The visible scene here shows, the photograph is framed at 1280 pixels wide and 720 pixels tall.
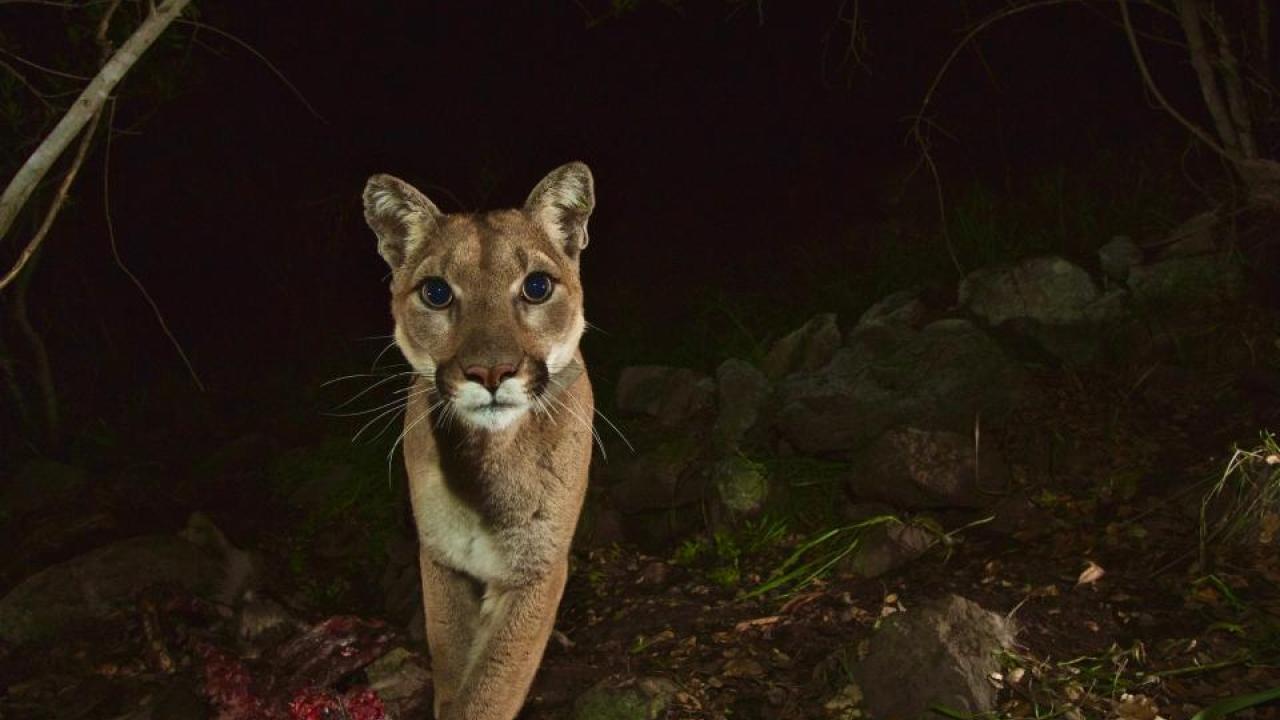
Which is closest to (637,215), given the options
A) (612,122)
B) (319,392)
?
(612,122)

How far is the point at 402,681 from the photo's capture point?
15.5 ft

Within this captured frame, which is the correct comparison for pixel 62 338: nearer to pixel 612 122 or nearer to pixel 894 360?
pixel 612 122

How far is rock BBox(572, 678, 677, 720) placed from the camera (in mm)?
4062

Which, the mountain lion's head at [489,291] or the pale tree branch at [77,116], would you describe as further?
the mountain lion's head at [489,291]

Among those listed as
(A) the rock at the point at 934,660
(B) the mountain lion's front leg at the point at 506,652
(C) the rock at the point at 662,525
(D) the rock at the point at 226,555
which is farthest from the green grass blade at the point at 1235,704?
(D) the rock at the point at 226,555

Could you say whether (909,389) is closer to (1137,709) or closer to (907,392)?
(907,392)

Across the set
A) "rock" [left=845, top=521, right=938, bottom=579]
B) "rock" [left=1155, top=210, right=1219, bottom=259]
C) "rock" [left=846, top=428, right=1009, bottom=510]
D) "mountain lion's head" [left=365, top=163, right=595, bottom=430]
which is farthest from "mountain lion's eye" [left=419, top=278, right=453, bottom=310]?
"rock" [left=1155, top=210, right=1219, bottom=259]

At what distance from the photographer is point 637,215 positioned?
350 inches

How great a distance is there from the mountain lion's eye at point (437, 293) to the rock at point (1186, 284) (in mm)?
4040

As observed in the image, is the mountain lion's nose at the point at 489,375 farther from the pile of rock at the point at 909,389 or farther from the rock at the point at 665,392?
the rock at the point at 665,392

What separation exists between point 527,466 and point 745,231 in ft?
16.6

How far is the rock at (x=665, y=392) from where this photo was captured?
662 centimetres

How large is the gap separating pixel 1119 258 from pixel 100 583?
6048mm

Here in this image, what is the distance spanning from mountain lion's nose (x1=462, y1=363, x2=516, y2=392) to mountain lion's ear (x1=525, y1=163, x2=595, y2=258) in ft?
2.64
